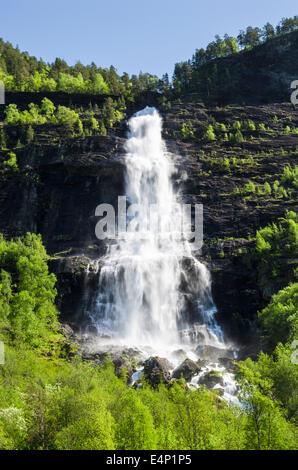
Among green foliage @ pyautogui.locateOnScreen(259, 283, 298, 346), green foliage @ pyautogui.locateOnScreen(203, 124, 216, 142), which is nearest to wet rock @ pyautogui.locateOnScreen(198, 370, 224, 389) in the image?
green foliage @ pyautogui.locateOnScreen(259, 283, 298, 346)

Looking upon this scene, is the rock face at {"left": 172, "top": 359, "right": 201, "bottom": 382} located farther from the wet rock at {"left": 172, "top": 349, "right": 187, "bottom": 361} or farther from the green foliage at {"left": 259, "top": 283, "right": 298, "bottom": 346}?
the green foliage at {"left": 259, "top": 283, "right": 298, "bottom": 346}

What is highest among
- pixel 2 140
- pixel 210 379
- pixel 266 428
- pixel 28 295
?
pixel 2 140

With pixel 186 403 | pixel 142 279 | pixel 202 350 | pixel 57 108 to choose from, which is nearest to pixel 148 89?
pixel 57 108

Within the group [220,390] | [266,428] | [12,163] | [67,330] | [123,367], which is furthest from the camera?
[12,163]

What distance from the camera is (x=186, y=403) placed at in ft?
55.9

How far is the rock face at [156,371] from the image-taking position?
90.8ft

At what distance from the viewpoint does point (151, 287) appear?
4231 centimetres

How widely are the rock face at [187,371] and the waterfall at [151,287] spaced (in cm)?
727

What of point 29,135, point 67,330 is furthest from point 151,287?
point 29,135

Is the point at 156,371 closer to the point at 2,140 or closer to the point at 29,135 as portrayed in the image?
the point at 29,135

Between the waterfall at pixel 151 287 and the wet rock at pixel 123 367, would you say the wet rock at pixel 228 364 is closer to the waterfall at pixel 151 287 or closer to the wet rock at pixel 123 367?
the waterfall at pixel 151 287

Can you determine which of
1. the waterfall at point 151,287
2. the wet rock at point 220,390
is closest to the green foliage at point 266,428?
the wet rock at point 220,390

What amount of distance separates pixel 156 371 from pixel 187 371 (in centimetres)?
281
